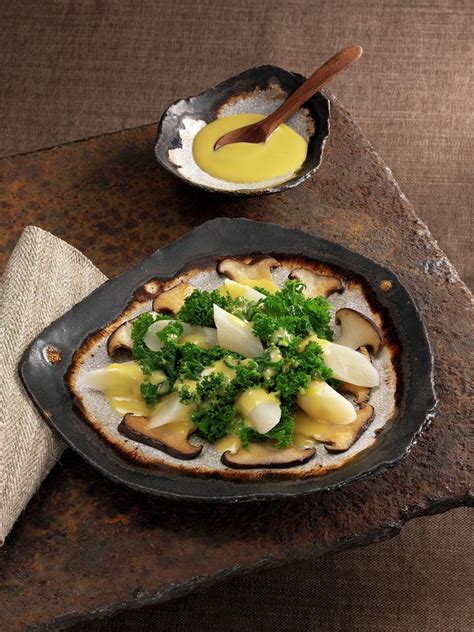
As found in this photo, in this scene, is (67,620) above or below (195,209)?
below

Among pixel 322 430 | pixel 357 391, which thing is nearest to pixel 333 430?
pixel 322 430

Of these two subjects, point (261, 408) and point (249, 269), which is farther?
point (249, 269)

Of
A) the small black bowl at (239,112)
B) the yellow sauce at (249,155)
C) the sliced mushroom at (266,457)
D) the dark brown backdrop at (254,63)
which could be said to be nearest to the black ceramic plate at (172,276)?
the sliced mushroom at (266,457)

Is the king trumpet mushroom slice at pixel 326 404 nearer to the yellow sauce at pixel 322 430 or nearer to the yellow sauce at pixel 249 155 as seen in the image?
the yellow sauce at pixel 322 430

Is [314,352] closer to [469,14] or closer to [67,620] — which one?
[67,620]

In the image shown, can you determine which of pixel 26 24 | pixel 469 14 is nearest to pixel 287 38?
pixel 469 14

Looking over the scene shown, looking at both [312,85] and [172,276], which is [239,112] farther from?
[172,276]
